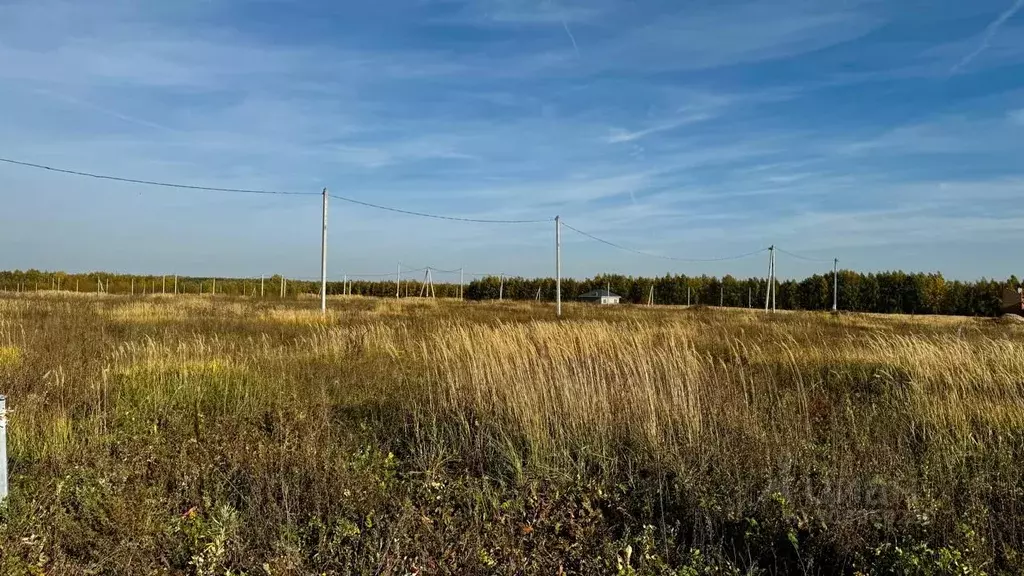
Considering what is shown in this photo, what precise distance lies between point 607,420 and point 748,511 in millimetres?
1561

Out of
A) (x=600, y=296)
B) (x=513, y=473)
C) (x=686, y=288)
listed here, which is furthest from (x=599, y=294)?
(x=513, y=473)

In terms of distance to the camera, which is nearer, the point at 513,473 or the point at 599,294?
the point at 513,473

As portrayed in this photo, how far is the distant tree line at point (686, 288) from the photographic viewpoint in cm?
5650

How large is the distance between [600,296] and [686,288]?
1073 centimetres

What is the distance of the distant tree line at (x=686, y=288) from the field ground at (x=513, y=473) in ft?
160

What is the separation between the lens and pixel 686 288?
228 ft

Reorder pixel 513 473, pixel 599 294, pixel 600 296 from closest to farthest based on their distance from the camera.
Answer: pixel 513 473
pixel 600 296
pixel 599 294

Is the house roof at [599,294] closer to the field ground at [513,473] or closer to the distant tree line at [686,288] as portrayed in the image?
the distant tree line at [686,288]

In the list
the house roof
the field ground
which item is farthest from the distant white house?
the field ground

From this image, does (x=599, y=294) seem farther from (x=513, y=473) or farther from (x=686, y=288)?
(x=513, y=473)

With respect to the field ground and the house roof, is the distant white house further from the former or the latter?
the field ground

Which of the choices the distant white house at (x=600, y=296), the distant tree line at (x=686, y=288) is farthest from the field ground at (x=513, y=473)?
the distant white house at (x=600, y=296)

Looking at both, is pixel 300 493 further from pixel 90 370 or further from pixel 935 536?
pixel 90 370

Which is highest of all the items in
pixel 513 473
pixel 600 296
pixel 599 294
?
pixel 599 294
